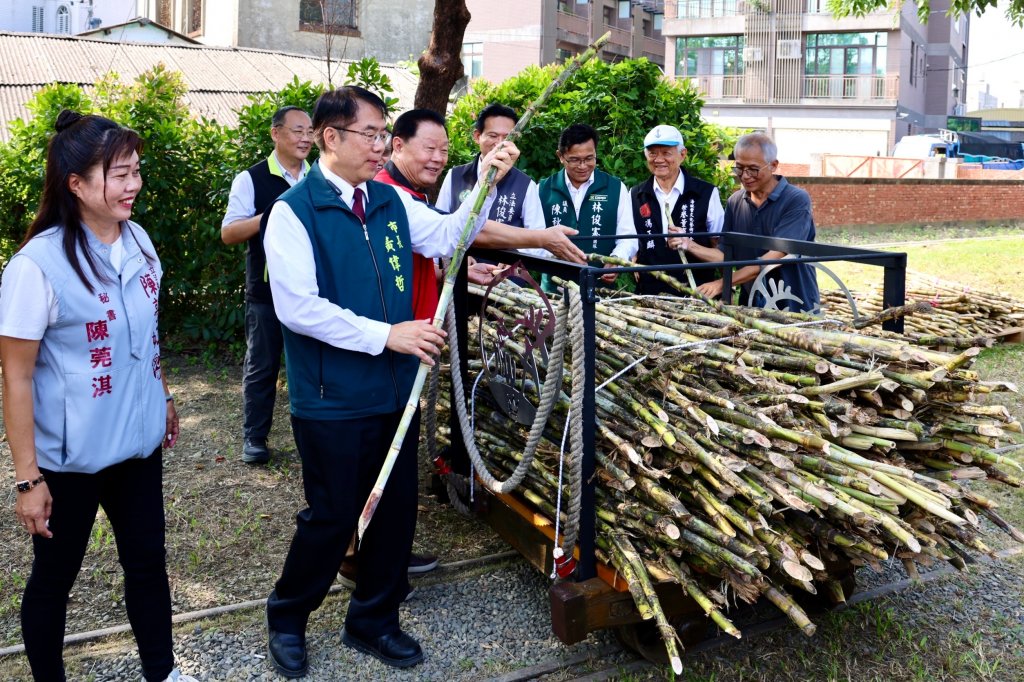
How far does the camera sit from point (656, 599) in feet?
10.0

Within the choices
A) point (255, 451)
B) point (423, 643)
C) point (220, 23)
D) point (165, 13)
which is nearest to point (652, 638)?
point (423, 643)

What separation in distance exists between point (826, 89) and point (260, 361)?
118 ft

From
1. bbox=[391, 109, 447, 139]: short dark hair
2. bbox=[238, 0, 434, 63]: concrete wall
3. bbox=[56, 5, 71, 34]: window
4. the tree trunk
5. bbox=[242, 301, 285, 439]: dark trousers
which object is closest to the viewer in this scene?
bbox=[391, 109, 447, 139]: short dark hair

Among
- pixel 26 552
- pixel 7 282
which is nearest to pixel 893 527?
pixel 7 282

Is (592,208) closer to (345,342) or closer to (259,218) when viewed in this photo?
(259,218)

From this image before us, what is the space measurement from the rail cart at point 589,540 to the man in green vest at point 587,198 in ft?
4.65

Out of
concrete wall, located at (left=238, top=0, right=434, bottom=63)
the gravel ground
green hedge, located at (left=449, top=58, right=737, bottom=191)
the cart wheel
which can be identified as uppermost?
concrete wall, located at (left=238, top=0, right=434, bottom=63)

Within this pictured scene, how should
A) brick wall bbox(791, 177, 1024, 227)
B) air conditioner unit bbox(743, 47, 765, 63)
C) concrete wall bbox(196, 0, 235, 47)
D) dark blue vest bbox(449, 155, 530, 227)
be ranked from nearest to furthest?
dark blue vest bbox(449, 155, 530, 227), brick wall bbox(791, 177, 1024, 227), concrete wall bbox(196, 0, 235, 47), air conditioner unit bbox(743, 47, 765, 63)

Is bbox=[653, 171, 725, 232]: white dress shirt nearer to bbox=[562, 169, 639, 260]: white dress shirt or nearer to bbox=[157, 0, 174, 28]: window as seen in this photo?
bbox=[562, 169, 639, 260]: white dress shirt

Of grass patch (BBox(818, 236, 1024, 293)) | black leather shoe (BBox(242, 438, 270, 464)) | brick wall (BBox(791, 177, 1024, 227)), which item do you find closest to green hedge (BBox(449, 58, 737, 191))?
black leather shoe (BBox(242, 438, 270, 464))

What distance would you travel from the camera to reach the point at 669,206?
568 cm

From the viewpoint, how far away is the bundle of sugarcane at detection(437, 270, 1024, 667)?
3008mm

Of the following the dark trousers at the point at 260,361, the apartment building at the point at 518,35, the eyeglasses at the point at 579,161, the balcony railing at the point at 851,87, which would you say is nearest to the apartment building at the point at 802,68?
the balcony railing at the point at 851,87

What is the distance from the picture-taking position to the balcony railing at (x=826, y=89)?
119ft
